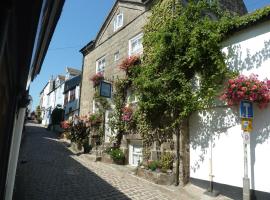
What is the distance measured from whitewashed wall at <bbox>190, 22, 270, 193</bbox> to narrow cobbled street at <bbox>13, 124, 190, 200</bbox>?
1.55 meters

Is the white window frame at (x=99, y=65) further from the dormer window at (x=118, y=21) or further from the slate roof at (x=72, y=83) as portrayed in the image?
the slate roof at (x=72, y=83)

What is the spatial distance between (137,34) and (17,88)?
1111cm

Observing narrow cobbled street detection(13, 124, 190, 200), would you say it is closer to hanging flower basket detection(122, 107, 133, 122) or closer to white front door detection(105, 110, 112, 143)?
hanging flower basket detection(122, 107, 133, 122)

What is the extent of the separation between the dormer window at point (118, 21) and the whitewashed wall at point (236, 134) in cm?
883

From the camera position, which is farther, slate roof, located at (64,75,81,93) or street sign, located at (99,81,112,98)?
slate roof, located at (64,75,81,93)

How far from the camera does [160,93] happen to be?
1058 centimetres

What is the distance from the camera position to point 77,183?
31.1 feet

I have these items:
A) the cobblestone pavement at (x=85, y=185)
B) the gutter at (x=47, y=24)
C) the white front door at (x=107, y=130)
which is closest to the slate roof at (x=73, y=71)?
the white front door at (x=107, y=130)

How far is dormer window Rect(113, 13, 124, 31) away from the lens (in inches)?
664

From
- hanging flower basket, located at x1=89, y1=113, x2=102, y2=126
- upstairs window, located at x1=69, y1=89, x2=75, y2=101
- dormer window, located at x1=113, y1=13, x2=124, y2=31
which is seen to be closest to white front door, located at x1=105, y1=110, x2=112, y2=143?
hanging flower basket, located at x1=89, y1=113, x2=102, y2=126

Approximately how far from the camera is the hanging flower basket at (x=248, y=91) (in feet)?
24.6

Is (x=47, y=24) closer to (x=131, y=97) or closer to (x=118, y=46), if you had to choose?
(x=131, y=97)

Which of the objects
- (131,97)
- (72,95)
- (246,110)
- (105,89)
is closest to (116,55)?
(105,89)

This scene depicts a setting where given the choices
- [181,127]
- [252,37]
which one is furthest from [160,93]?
[252,37]
